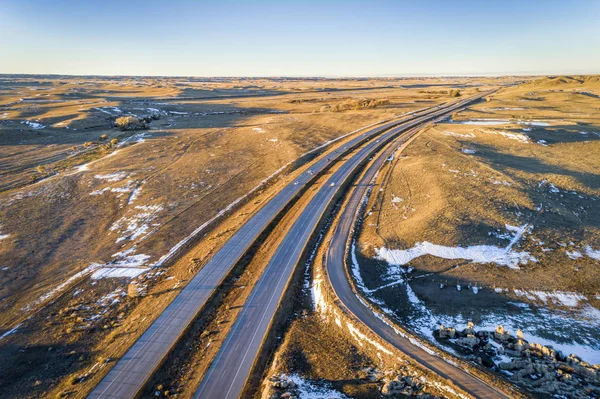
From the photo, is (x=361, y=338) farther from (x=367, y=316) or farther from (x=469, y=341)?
(x=469, y=341)

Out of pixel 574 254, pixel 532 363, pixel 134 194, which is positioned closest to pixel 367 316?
pixel 532 363

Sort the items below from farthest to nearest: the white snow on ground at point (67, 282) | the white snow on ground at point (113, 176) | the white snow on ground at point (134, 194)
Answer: the white snow on ground at point (113, 176), the white snow on ground at point (134, 194), the white snow on ground at point (67, 282)

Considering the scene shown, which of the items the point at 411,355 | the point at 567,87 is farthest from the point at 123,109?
the point at 567,87

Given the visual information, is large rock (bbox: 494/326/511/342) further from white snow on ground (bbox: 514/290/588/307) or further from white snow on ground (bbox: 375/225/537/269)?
white snow on ground (bbox: 375/225/537/269)

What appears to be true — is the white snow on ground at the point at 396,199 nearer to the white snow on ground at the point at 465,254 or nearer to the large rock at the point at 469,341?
the white snow on ground at the point at 465,254

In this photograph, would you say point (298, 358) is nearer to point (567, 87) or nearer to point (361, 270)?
point (361, 270)

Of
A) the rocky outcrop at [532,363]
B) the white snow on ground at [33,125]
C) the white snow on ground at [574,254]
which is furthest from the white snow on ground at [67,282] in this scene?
the white snow on ground at [33,125]
